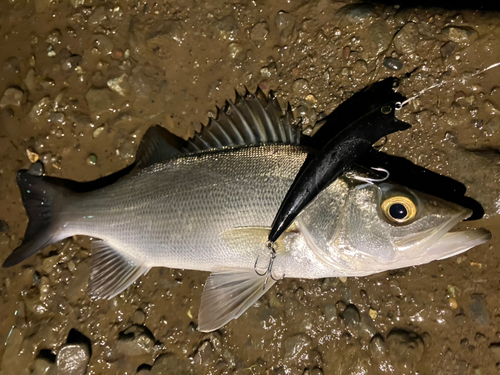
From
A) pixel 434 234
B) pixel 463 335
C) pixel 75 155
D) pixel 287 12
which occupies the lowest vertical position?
pixel 463 335

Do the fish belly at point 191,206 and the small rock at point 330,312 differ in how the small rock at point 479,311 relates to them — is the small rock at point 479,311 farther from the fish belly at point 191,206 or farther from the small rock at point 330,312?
the fish belly at point 191,206

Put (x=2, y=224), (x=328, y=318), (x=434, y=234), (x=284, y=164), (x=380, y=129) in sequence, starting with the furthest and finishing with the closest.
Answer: (x=2, y=224) < (x=328, y=318) < (x=284, y=164) < (x=380, y=129) < (x=434, y=234)

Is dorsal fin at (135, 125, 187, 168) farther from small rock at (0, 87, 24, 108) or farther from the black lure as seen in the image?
small rock at (0, 87, 24, 108)

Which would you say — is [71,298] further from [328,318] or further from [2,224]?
[328,318]

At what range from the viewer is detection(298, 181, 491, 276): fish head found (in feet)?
6.99

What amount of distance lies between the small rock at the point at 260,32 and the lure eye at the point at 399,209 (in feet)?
6.44

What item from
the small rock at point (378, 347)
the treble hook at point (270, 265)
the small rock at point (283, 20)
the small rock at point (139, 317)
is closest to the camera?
the treble hook at point (270, 265)

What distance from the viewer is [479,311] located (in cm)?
261

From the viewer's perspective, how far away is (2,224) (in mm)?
3279

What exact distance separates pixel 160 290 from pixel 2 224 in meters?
1.76


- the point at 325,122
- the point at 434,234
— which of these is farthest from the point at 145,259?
the point at 434,234

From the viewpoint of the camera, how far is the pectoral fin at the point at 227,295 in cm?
259

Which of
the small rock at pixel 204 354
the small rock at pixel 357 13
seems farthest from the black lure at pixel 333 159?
the small rock at pixel 204 354

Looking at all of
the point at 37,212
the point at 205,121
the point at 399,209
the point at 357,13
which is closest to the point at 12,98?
the point at 37,212
